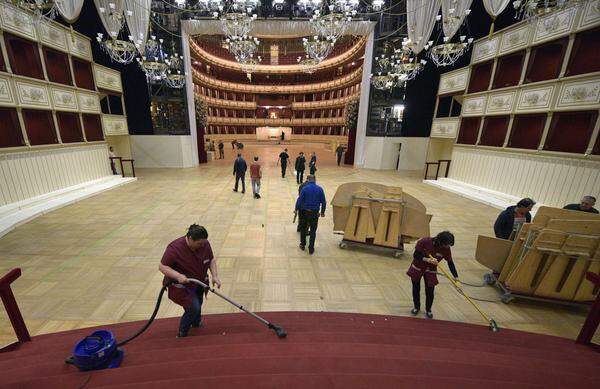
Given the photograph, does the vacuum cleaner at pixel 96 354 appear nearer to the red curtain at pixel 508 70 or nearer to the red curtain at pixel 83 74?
the red curtain at pixel 83 74

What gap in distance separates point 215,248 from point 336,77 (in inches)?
1164

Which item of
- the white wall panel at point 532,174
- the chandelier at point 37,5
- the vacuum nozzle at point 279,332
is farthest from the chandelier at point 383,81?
the vacuum nozzle at point 279,332

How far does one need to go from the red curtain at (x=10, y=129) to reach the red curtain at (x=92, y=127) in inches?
118

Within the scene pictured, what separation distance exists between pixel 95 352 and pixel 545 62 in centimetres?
1229

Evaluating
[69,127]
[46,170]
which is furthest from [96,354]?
[69,127]

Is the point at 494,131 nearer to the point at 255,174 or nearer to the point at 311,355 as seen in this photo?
the point at 255,174

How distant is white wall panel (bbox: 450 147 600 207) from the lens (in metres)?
6.58

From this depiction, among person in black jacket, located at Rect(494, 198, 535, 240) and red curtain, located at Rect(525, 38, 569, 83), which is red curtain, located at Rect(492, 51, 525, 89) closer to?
red curtain, located at Rect(525, 38, 569, 83)

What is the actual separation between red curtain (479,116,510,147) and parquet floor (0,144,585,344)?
3.22 metres

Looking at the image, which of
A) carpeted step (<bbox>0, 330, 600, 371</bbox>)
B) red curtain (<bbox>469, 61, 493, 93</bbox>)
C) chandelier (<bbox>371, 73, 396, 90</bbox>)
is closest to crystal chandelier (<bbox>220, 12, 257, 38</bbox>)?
chandelier (<bbox>371, 73, 396, 90</bbox>)

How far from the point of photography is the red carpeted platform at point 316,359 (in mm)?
1593

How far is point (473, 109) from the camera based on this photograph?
10227 mm

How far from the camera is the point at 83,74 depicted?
10.0 metres

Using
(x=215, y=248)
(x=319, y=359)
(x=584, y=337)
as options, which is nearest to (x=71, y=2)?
(x=215, y=248)
